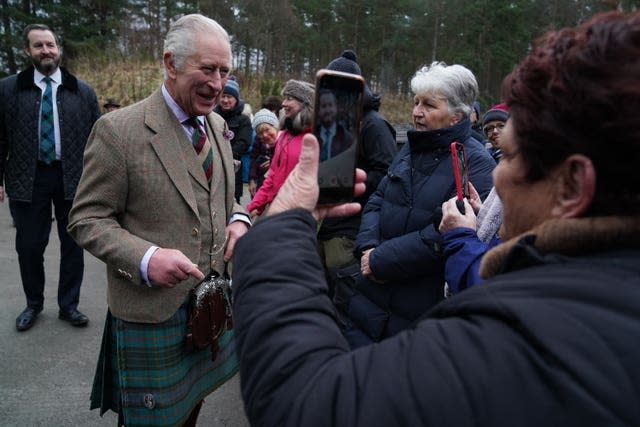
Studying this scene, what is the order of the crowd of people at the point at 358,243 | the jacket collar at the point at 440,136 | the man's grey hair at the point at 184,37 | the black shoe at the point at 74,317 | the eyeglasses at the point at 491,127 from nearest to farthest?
1. the crowd of people at the point at 358,243
2. the man's grey hair at the point at 184,37
3. the jacket collar at the point at 440,136
4. the black shoe at the point at 74,317
5. the eyeglasses at the point at 491,127

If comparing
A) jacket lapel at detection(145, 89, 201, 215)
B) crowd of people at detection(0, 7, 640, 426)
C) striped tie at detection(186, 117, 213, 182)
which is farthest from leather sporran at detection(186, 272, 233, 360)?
striped tie at detection(186, 117, 213, 182)

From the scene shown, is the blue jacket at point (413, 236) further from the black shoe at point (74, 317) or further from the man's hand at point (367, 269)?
the black shoe at point (74, 317)

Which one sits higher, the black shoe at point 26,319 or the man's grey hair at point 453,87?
the man's grey hair at point 453,87

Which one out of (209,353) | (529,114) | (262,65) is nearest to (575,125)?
(529,114)

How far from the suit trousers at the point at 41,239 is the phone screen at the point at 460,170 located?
3021mm

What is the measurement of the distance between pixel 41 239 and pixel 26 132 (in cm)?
81

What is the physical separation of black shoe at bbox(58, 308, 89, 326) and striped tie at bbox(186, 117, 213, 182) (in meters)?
2.39

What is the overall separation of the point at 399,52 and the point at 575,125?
2630 cm

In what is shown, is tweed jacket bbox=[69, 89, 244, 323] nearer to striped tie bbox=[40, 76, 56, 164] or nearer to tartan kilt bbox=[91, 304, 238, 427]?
tartan kilt bbox=[91, 304, 238, 427]

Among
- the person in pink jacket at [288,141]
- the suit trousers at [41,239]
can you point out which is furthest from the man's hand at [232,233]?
the suit trousers at [41,239]

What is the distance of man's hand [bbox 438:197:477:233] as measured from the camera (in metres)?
1.86

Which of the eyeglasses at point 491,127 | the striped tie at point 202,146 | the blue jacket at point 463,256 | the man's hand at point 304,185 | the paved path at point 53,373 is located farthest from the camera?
the eyeglasses at point 491,127

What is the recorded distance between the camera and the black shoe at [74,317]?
379 cm

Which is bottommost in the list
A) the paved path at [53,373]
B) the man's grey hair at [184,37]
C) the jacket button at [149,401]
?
the paved path at [53,373]
